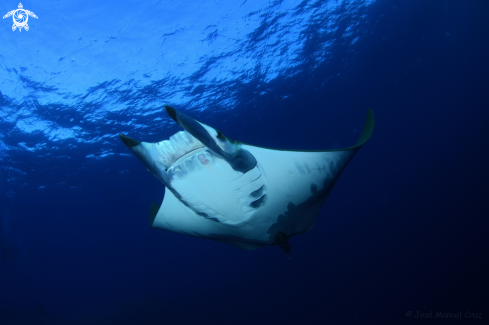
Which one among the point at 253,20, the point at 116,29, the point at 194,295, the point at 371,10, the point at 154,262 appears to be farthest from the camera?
the point at 154,262

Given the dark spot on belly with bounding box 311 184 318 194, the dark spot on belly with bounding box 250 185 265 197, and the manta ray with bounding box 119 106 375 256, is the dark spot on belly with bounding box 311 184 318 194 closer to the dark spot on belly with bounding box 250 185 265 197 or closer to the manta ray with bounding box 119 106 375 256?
the manta ray with bounding box 119 106 375 256

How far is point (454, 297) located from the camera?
1786cm

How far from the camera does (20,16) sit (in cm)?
768

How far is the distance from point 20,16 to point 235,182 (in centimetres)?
967

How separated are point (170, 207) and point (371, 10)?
12955 mm

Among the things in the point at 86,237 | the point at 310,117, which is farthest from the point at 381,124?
the point at 86,237

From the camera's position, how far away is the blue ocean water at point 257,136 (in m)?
9.41

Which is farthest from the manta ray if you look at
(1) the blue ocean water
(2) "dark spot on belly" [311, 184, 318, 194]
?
(1) the blue ocean water

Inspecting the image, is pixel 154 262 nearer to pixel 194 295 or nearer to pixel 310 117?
pixel 194 295

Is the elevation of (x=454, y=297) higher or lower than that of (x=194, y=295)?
lower

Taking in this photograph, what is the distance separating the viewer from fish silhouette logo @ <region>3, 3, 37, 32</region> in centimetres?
761

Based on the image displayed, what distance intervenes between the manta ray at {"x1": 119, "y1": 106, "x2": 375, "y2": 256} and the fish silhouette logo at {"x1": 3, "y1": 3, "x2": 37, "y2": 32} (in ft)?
27.9

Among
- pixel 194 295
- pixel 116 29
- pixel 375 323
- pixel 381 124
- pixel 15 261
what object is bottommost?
pixel 375 323

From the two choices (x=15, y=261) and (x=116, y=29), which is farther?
(x=15, y=261)
